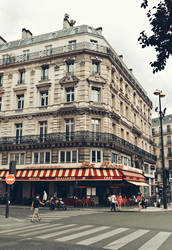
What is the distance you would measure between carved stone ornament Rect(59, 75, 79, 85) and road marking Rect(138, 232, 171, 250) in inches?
820

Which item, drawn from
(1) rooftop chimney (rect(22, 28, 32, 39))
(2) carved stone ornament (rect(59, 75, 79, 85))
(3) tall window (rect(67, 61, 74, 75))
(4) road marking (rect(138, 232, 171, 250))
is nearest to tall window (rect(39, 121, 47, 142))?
(2) carved stone ornament (rect(59, 75, 79, 85))

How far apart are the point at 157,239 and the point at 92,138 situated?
18020 millimetres

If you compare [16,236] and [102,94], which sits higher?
[102,94]

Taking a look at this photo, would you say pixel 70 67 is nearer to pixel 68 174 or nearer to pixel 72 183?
pixel 68 174

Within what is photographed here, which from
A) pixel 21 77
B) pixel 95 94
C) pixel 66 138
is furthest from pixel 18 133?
pixel 95 94

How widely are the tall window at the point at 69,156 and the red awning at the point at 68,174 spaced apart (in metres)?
0.99

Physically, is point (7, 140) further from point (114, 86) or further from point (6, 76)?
point (114, 86)

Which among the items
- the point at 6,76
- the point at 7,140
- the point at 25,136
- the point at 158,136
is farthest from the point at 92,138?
the point at 158,136

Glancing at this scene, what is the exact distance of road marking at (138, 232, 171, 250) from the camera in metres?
8.00

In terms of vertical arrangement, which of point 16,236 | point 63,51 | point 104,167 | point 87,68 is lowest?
point 16,236

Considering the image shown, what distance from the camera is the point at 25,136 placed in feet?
97.3

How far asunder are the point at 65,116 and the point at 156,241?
67.8 ft

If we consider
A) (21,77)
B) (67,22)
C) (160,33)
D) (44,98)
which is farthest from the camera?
(67,22)

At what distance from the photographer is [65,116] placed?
93.6 feet
